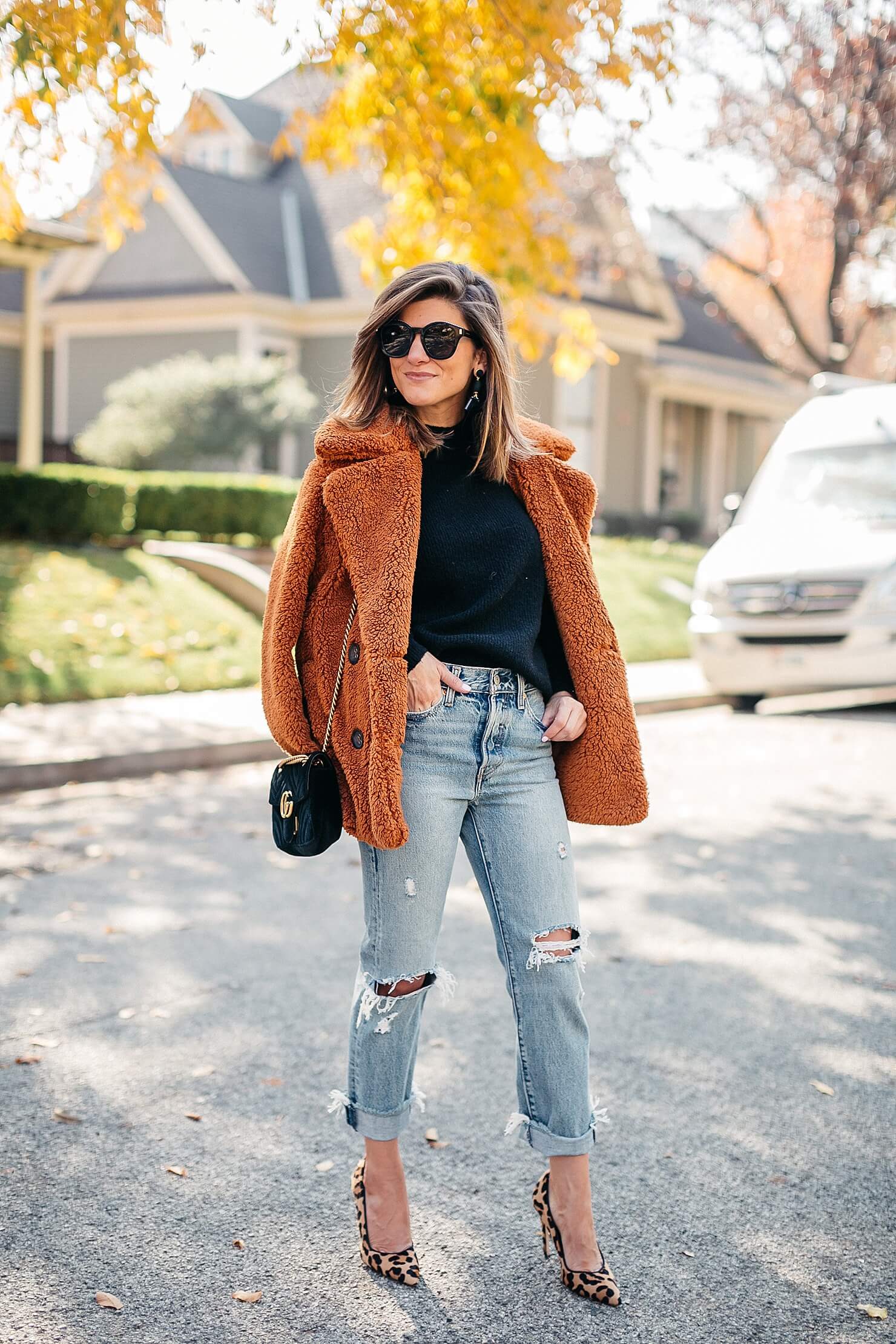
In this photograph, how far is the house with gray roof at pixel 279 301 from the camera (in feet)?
74.0

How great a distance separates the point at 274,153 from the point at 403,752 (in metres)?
6.78

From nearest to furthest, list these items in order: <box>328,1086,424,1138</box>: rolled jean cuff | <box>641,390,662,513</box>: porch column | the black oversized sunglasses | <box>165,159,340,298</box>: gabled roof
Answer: the black oversized sunglasses → <box>328,1086,424,1138</box>: rolled jean cuff → <box>165,159,340,298</box>: gabled roof → <box>641,390,662,513</box>: porch column

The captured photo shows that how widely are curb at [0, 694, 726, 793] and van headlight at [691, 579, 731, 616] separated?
12.6 feet

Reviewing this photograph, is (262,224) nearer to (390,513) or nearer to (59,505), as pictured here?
(59,505)

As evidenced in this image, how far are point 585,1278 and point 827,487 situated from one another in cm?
949

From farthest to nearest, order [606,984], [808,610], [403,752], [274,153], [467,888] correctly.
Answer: [808,610] < [274,153] < [467,888] < [606,984] < [403,752]

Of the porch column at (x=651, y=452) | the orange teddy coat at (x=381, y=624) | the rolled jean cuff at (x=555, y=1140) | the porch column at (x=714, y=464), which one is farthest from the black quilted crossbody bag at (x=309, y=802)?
the porch column at (x=714, y=464)

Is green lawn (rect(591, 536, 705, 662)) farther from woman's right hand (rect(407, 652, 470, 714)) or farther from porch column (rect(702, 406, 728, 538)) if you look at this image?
woman's right hand (rect(407, 652, 470, 714))

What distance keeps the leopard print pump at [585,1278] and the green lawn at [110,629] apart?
25.2ft

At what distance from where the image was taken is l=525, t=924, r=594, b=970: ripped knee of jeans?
8.70 feet

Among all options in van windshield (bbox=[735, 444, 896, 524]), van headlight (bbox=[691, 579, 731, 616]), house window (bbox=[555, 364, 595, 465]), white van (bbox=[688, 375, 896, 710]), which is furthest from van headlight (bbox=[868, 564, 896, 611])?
house window (bbox=[555, 364, 595, 465])

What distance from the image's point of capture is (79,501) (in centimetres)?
1388

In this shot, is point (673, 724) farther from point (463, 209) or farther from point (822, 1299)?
point (822, 1299)

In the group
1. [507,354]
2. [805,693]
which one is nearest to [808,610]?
[805,693]
